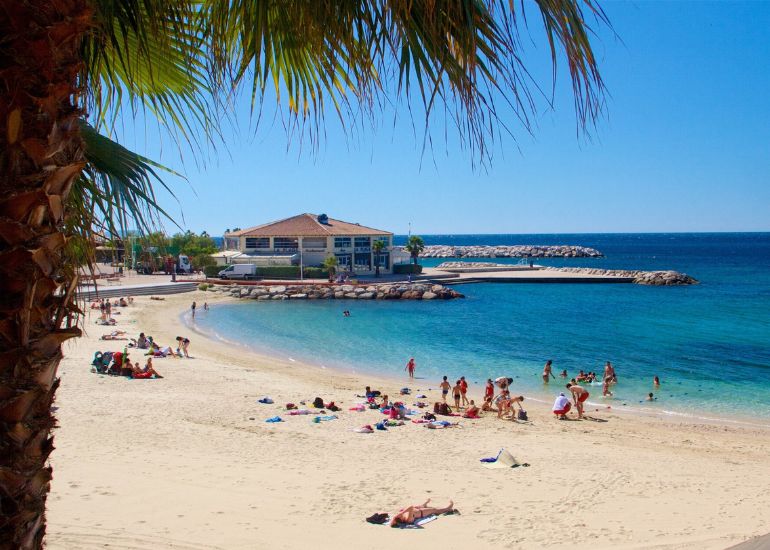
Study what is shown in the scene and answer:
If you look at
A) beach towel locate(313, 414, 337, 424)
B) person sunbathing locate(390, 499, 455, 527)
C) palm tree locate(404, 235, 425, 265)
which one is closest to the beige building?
palm tree locate(404, 235, 425, 265)

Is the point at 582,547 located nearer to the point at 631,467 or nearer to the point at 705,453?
the point at 631,467

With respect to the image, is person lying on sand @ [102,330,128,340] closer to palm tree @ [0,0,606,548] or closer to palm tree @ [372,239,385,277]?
palm tree @ [0,0,606,548]

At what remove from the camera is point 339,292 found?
162 feet

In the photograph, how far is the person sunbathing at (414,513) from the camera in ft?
26.7

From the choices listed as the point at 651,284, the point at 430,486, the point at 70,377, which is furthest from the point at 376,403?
the point at 651,284

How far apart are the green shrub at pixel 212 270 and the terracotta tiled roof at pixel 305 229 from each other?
3.77 m

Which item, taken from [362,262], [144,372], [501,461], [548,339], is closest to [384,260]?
[362,262]

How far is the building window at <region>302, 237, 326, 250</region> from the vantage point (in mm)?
57000

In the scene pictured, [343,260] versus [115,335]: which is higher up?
[343,260]

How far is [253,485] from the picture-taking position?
9.51 metres

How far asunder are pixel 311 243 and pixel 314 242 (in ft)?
1.06

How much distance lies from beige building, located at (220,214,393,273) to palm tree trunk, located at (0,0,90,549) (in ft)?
179

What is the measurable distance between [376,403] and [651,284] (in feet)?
189

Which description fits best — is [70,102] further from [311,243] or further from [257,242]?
[257,242]
